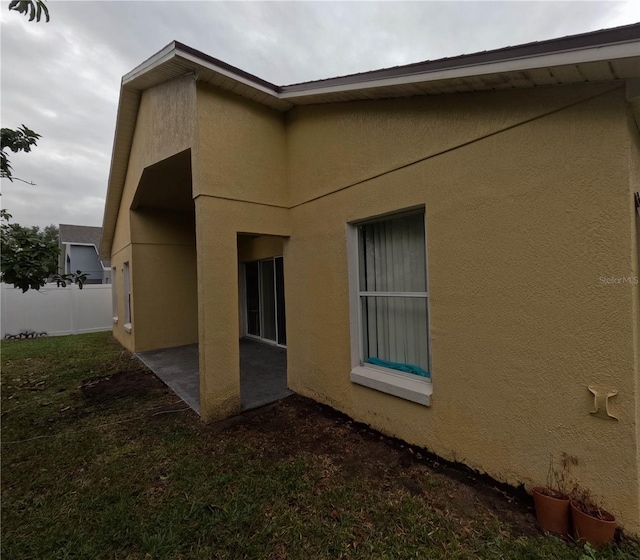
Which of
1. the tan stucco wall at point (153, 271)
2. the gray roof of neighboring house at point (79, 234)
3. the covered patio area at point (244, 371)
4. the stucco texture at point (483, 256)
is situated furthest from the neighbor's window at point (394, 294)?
the gray roof of neighboring house at point (79, 234)

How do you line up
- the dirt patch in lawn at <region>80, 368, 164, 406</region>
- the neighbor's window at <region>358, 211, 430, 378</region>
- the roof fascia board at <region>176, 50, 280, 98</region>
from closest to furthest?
1. the neighbor's window at <region>358, 211, 430, 378</region>
2. the roof fascia board at <region>176, 50, 280, 98</region>
3. the dirt patch in lawn at <region>80, 368, 164, 406</region>

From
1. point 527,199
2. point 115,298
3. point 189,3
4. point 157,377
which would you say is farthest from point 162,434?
point 115,298

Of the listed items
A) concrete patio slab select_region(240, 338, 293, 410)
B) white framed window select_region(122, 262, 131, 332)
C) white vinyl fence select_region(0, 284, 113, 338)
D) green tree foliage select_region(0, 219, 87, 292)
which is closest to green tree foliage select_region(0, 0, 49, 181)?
green tree foliage select_region(0, 219, 87, 292)

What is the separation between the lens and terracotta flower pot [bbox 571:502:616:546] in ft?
6.97

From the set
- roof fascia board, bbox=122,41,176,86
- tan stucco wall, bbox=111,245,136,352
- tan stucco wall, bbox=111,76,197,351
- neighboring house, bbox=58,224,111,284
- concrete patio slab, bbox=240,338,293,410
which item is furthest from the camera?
neighboring house, bbox=58,224,111,284

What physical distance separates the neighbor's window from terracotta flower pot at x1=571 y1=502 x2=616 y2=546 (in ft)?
5.54

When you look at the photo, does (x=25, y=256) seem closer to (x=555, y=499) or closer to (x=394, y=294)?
(x=394, y=294)

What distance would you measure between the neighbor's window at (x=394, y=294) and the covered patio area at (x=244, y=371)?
2.30 metres

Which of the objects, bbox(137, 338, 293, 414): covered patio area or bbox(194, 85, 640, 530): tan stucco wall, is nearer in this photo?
bbox(194, 85, 640, 530): tan stucco wall

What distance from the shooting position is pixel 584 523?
2207mm

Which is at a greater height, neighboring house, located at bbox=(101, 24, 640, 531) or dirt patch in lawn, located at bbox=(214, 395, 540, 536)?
neighboring house, located at bbox=(101, 24, 640, 531)

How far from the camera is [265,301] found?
10156mm

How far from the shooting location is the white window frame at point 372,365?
3559 mm

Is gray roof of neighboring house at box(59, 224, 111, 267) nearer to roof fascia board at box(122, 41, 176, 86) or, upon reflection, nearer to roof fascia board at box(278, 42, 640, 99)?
roof fascia board at box(122, 41, 176, 86)
